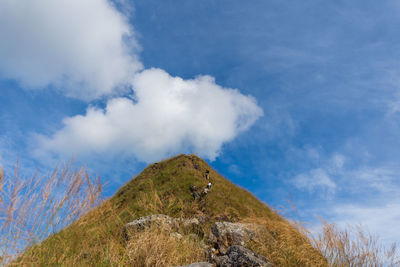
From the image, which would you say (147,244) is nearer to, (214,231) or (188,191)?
(214,231)

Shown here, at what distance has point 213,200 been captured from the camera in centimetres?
1449

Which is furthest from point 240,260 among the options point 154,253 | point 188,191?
point 188,191

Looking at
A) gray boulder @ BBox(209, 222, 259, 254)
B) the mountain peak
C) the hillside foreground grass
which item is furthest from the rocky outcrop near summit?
the mountain peak

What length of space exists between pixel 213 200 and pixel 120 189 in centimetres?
748

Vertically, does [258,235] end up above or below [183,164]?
below

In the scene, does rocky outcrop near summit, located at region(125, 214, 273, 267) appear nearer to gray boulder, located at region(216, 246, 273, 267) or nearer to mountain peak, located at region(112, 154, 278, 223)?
gray boulder, located at region(216, 246, 273, 267)

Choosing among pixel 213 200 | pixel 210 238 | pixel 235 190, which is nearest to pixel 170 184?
pixel 213 200

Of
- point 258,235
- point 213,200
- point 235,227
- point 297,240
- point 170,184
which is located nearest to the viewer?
point 297,240

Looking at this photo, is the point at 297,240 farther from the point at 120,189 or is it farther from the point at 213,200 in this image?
the point at 120,189

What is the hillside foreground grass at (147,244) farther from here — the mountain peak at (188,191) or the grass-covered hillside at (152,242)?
the mountain peak at (188,191)

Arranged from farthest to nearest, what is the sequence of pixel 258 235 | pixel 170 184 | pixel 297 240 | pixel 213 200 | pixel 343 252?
pixel 170 184
pixel 213 200
pixel 258 235
pixel 297 240
pixel 343 252

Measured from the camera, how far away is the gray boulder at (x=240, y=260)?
6210mm

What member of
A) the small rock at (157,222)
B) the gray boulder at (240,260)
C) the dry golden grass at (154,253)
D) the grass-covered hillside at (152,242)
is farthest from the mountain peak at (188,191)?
the dry golden grass at (154,253)

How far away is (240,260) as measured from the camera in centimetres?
635
